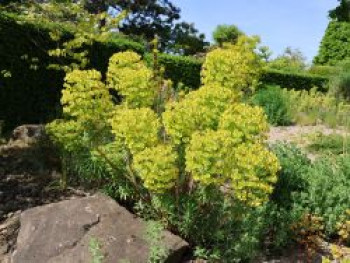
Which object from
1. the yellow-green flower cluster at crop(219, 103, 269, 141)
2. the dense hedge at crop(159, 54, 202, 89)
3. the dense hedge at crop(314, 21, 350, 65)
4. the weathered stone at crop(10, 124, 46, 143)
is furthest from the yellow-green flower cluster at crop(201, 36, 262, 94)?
the dense hedge at crop(314, 21, 350, 65)

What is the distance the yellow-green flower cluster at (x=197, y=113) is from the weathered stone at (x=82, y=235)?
0.86m

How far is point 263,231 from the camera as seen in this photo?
15.5 feet

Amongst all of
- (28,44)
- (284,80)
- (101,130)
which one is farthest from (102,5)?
(101,130)

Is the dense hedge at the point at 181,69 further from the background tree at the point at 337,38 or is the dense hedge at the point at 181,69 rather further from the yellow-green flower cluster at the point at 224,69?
the background tree at the point at 337,38

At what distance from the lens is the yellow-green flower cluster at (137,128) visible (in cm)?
406

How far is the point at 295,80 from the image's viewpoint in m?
17.7

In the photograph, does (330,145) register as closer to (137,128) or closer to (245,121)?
(245,121)

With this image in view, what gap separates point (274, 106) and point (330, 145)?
224 centimetres

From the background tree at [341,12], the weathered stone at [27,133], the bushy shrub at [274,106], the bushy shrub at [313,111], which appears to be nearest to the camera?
the weathered stone at [27,133]

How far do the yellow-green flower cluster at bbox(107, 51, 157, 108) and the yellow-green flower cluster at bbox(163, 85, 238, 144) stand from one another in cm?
43

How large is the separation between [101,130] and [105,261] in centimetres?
129

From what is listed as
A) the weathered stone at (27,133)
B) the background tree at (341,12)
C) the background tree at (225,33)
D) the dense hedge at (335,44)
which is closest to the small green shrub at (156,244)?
the weathered stone at (27,133)

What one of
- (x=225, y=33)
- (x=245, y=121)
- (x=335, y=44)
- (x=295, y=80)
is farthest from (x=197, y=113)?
(x=335, y=44)

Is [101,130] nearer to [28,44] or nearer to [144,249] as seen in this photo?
[144,249]
